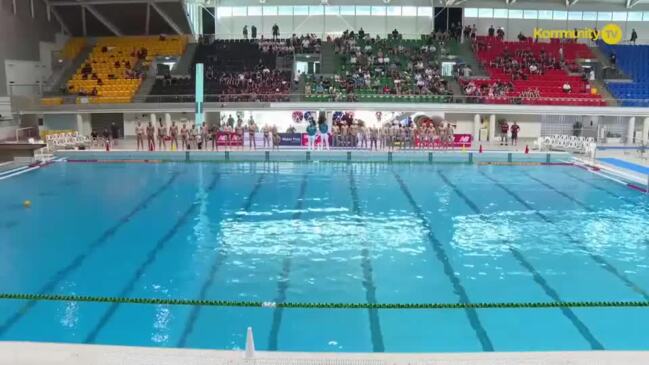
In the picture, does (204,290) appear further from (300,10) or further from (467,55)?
(300,10)

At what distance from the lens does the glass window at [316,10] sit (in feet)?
102

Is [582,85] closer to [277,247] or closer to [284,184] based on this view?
[284,184]

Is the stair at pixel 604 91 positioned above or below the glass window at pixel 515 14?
below

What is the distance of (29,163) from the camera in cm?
1689

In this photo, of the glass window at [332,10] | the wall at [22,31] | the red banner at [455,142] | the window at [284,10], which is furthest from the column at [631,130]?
the wall at [22,31]

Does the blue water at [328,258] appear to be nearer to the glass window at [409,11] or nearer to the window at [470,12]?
the glass window at [409,11]

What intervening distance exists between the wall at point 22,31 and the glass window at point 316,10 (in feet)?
41.3

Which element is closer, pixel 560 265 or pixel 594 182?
pixel 560 265

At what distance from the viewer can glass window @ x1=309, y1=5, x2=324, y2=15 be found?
3104 cm

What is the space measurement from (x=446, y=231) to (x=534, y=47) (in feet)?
73.6

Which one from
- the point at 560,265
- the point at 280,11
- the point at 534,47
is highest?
the point at 280,11

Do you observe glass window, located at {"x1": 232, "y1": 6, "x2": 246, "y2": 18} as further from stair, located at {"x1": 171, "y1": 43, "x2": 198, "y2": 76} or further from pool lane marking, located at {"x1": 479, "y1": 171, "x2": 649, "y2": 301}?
pool lane marking, located at {"x1": 479, "y1": 171, "x2": 649, "y2": 301}

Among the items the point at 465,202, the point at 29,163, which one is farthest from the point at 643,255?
the point at 29,163

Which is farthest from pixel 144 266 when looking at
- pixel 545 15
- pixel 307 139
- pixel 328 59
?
pixel 545 15
